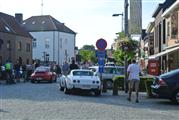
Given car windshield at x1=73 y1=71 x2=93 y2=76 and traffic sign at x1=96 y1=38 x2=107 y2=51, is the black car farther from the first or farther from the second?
traffic sign at x1=96 y1=38 x2=107 y2=51

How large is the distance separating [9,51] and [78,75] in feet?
134

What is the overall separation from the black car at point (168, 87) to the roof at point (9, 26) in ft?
149

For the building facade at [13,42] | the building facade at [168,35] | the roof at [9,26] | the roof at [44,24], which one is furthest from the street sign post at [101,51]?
the roof at [44,24]

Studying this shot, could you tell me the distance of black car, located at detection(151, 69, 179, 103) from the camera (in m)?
19.2

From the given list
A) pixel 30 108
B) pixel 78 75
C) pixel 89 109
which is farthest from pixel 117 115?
pixel 78 75

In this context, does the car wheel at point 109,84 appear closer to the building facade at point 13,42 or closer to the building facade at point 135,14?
the building facade at point 135,14

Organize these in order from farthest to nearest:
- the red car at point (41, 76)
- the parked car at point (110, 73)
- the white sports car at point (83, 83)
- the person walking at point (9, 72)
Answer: the red car at point (41, 76) < the person walking at point (9, 72) < the parked car at point (110, 73) < the white sports car at point (83, 83)

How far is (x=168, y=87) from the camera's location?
19.2 metres

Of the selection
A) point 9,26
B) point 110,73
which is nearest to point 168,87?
point 110,73

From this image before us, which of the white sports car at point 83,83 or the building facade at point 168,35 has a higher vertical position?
the building facade at point 168,35

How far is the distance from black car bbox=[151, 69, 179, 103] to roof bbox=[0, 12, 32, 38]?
1785 inches

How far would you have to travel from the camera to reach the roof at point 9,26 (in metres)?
64.8

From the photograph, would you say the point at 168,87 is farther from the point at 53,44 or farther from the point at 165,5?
the point at 53,44

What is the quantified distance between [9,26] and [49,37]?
3152 cm
